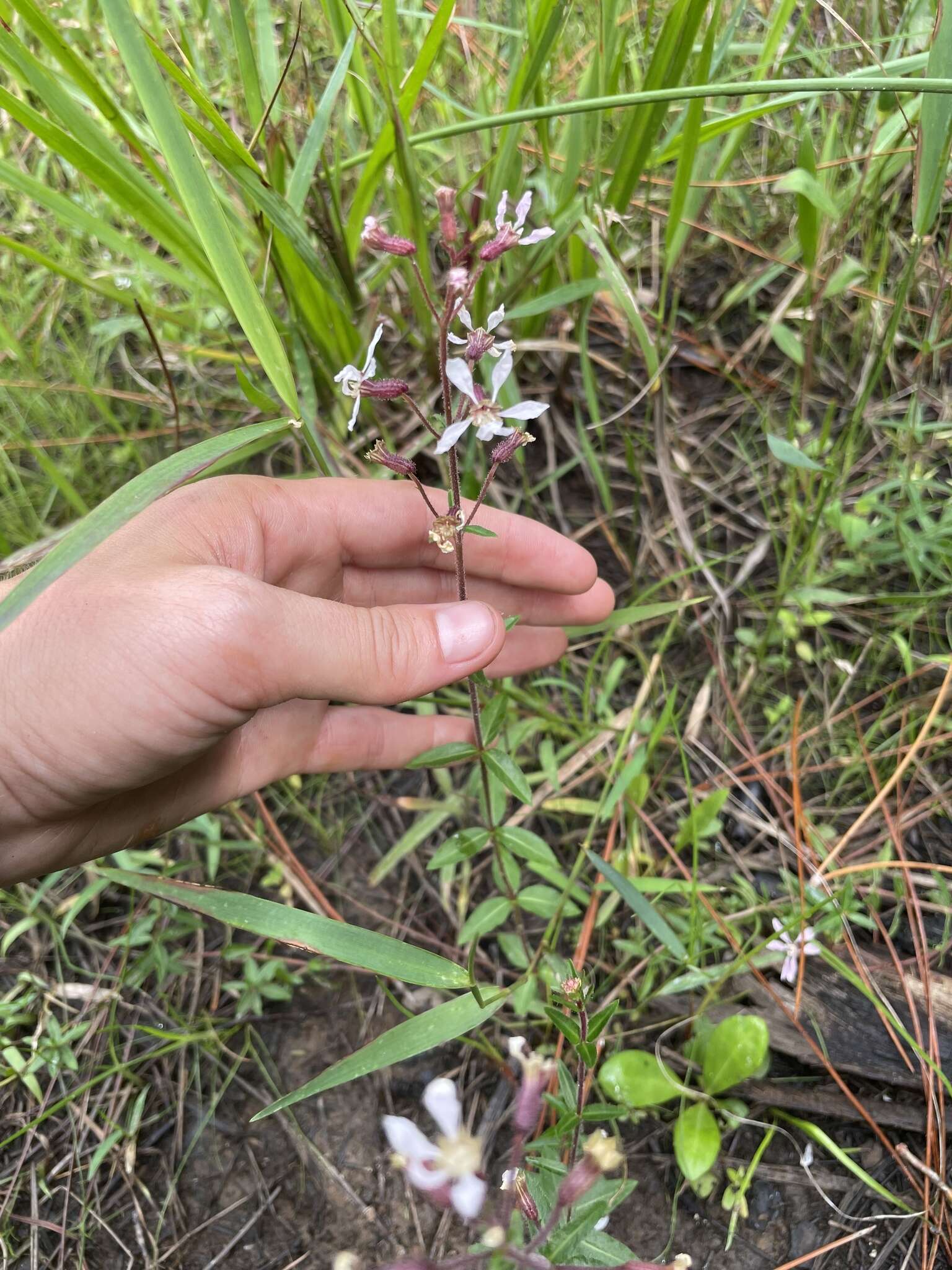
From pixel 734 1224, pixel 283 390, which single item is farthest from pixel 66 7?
pixel 734 1224

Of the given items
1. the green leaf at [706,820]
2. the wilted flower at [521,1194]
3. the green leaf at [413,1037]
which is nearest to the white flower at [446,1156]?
the wilted flower at [521,1194]

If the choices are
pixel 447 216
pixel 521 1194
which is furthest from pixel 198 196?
pixel 521 1194

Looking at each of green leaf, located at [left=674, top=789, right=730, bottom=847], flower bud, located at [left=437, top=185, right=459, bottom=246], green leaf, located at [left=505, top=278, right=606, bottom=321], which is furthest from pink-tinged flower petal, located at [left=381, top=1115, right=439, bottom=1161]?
green leaf, located at [left=505, top=278, right=606, bottom=321]

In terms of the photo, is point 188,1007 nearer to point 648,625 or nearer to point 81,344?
point 648,625

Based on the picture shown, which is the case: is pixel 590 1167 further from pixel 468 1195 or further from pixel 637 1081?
pixel 637 1081

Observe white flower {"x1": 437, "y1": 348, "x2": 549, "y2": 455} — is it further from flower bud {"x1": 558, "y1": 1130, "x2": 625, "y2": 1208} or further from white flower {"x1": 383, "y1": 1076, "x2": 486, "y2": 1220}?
flower bud {"x1": 558, "y1": 1130, "x2": 625, "y2": 1208}
